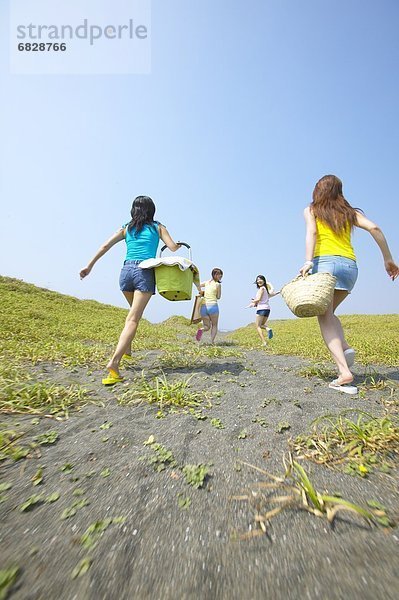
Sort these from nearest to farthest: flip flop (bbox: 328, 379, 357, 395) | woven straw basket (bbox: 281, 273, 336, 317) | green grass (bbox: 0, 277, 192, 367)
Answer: woven straw basket (bbox: 281, 273, 336, 317) < flip flop (bbox: 328, 379, 357, 395) < green grass (bbox: 0, 277, 192, 367)

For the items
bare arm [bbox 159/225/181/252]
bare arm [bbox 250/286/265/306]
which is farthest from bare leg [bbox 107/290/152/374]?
bare arm [bbox 250/286/265/306]

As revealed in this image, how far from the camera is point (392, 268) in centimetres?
348

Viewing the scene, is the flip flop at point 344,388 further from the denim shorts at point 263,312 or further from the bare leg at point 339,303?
the denim shorts at point 263,312

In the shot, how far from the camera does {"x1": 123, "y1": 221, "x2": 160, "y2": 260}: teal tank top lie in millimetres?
3945

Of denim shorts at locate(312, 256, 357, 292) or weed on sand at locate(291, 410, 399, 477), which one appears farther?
denim shorts at locate(312, 256, 357, 292)

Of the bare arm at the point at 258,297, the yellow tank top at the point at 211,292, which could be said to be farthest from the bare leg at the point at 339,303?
the bare arm at the point at 258,297

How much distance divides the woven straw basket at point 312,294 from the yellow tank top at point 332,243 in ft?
1.29

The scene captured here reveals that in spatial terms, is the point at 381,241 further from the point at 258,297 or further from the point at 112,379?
the point at 258,297

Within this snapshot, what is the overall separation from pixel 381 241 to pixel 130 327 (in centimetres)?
322

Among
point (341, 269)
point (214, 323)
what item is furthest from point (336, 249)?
point (214, 323)

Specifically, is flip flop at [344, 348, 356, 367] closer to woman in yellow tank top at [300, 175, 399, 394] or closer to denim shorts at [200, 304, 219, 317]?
woman in yellow tank top at [300, 175, 399, 394]

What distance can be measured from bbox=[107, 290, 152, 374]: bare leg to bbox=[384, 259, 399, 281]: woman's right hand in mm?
3046

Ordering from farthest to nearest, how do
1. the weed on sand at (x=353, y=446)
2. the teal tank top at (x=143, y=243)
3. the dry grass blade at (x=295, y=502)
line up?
the teal tank top at (x=143, y=243)
the weed on sand at (x=353, y=446)
the dry grass blade at (x=295, y=502)

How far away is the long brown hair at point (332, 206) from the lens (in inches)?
131
